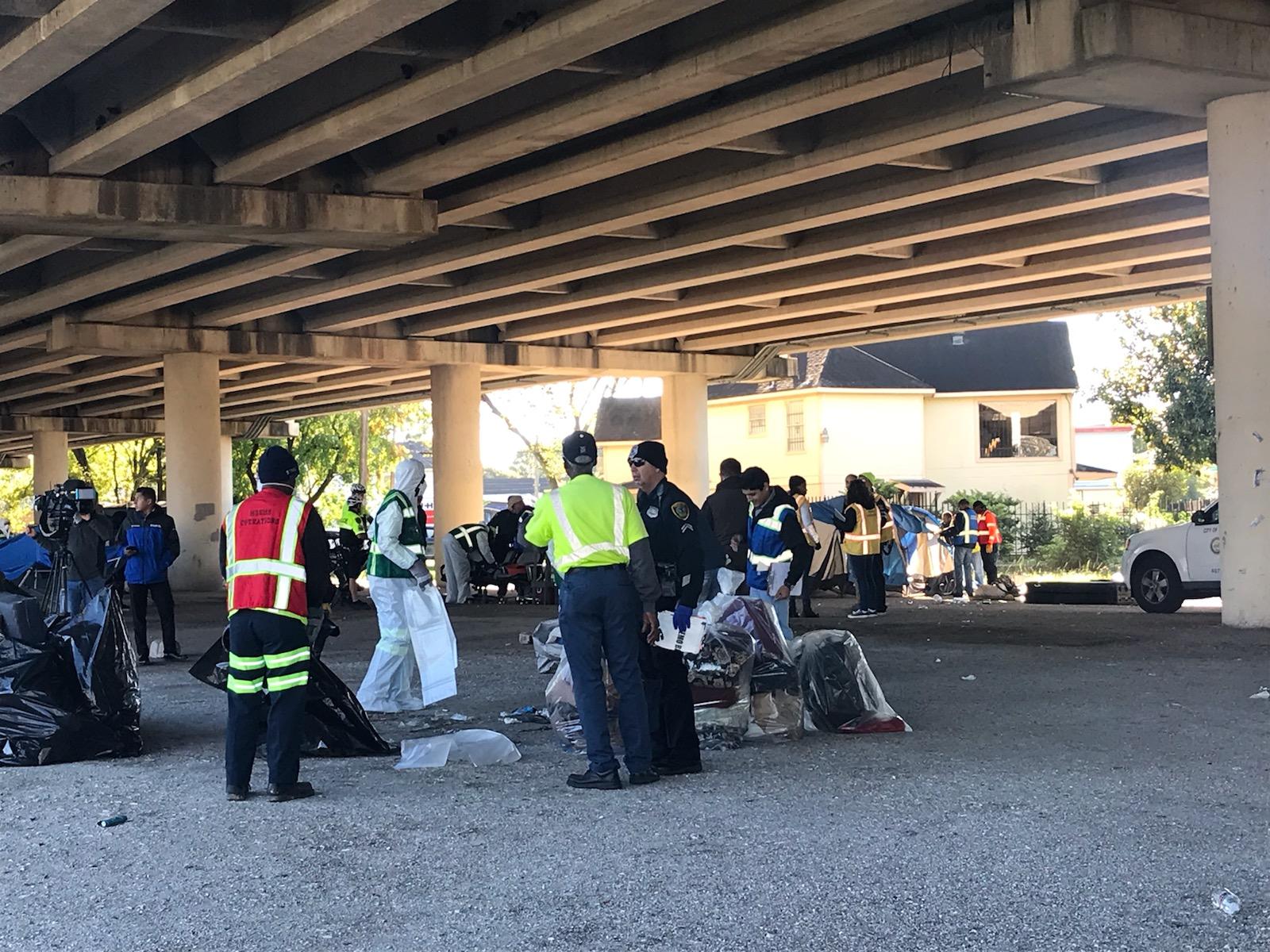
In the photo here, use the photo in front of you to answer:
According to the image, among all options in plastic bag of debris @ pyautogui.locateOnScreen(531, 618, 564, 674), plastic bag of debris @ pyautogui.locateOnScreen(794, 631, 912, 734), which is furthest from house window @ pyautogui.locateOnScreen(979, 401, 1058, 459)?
plastic bag of debris @ pyautogui.locateOnScreen(794, 631, 912, 734)

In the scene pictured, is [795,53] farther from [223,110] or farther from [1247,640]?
[1247,640]

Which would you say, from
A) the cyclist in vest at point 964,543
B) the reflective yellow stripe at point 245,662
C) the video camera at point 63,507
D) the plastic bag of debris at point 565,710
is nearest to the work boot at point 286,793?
the reflective yellow stripe at point 245,662

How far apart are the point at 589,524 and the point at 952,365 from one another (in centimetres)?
4370

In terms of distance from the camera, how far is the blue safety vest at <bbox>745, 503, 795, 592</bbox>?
36.9ft

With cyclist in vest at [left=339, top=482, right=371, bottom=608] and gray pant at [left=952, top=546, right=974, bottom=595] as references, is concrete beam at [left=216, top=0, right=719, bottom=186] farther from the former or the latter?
gray pant at [left=952, top=546, right=974, bottom=595]

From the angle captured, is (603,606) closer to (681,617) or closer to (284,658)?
(681,617)

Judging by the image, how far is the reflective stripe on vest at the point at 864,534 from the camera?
57.7 feet

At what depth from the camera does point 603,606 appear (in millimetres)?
7297

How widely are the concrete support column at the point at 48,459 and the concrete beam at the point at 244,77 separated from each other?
40576 millimetres

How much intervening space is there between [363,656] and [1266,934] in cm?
1069

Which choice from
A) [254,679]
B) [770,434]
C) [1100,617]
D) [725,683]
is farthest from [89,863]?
[770,434]

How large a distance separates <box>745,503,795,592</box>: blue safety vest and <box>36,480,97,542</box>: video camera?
5.84 m

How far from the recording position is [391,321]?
101 feet

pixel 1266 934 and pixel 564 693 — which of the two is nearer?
pixel 1266 934
